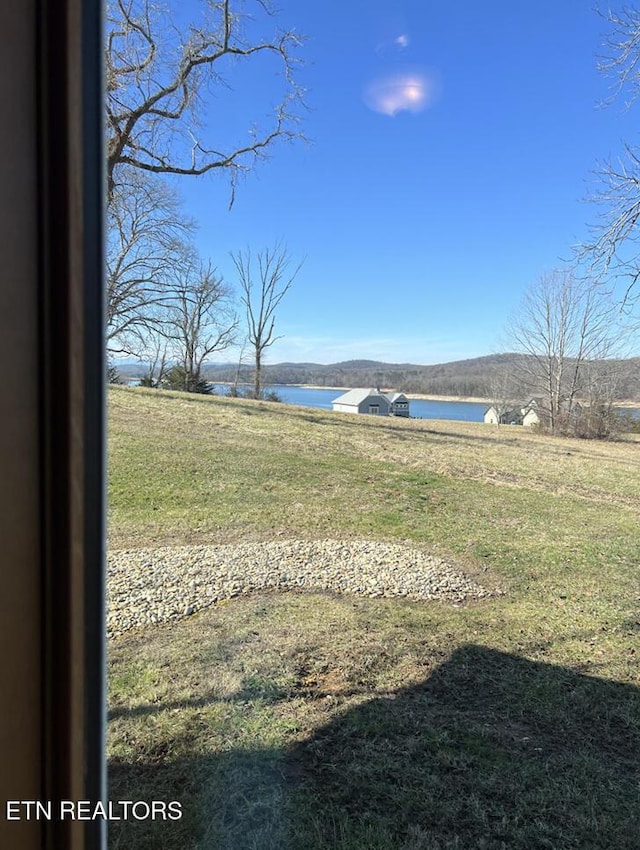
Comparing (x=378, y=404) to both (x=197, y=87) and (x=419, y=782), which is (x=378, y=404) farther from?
(x=419, y=782)

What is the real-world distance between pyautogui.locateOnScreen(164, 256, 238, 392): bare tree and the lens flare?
1486 millimetres

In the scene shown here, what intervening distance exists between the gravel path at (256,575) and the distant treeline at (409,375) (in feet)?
6.17

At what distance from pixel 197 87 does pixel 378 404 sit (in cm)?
1107

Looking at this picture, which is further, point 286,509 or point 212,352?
point 212,352

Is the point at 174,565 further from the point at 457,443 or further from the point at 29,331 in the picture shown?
the point at 457,443

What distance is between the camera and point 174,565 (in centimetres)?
299

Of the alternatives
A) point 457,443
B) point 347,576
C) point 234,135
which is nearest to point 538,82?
point 234,135

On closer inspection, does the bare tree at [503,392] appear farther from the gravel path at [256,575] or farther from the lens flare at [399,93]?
the gravel path at [256,575]

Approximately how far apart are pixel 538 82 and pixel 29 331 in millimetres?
3604

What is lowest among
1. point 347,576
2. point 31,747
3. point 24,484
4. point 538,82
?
point 347,576

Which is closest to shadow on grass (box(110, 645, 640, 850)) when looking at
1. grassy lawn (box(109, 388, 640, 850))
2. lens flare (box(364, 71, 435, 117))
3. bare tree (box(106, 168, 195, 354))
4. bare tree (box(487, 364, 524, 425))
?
grassy lawn (box(109, 388, 640, 850))

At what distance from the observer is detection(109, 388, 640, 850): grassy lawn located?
124 centimetres

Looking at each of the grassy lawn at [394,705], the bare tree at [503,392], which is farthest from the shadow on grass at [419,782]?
the bare tree at [503,392]

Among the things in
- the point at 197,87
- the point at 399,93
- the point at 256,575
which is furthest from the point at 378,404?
the point at 256,575
